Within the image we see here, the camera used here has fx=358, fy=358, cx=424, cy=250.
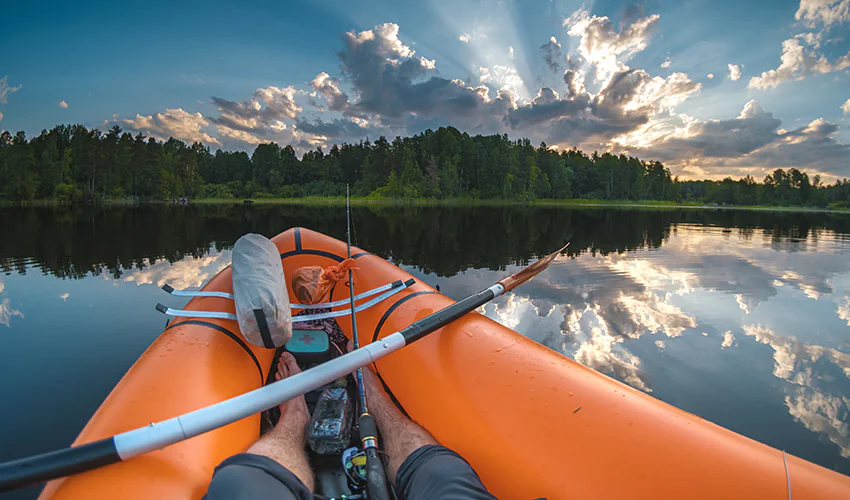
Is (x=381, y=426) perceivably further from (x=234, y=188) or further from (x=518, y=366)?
(x=234, y=188)

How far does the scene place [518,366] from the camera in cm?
200

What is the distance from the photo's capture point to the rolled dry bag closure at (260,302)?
247 centimetres

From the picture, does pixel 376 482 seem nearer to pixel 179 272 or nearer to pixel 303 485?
pixel 303 485

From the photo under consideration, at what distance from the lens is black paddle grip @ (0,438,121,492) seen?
1.11m

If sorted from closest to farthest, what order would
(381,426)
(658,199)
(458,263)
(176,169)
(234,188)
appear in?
(381,426) → (458,263) → (176,169) → (234,188) → (658,199)

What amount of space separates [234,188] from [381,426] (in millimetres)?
84322

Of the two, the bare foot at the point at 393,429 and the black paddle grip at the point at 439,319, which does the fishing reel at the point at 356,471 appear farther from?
the black paddle grip at the point at 439,319

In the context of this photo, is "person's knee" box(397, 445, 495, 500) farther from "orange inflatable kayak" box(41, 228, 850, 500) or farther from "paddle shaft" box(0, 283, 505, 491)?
"paddle shaft" box(0, 283, 505, 491)

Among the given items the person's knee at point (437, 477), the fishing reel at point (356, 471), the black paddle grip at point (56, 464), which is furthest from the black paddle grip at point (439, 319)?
the black paddle grip at point (56, 464)

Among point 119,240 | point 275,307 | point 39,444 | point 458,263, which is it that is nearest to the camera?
point 275,307

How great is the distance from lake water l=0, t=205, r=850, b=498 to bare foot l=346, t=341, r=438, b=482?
2.18 meters

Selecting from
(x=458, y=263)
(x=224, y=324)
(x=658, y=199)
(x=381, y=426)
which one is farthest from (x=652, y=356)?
(x=658, y=199)

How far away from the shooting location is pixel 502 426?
5.89 ft

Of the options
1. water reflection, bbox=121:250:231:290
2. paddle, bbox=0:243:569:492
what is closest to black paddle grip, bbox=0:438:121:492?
paddle, bbox=0:243:569:492
